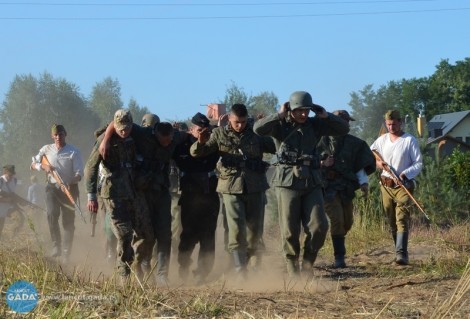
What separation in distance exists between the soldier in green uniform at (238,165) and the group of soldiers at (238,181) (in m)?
0.01

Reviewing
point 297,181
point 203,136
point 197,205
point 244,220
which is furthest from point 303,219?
point 197,205

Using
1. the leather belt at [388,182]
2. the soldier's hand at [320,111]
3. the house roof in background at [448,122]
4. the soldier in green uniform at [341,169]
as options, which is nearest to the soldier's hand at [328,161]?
the soldier in green uniform at [341,169]

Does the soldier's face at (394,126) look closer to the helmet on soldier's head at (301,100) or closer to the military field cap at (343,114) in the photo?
the military field cap at (343,114)

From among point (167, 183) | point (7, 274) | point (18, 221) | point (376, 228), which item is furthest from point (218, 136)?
point (18, 221)

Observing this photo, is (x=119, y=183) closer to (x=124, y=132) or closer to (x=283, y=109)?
(x=124, y=132)

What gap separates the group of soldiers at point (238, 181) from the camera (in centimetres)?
965

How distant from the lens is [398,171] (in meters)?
11.2

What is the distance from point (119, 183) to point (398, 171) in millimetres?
3655

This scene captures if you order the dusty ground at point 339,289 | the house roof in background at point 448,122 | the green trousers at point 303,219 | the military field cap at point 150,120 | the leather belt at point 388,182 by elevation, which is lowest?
the dusty ground at point 339,289

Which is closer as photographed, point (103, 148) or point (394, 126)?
point (103, 148)

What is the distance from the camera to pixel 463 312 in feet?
22.8

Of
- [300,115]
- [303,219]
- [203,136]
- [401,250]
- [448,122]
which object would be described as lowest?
[401,250]

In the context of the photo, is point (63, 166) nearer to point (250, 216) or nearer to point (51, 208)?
point (51, 208)

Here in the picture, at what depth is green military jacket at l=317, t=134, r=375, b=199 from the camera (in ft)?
37.1
